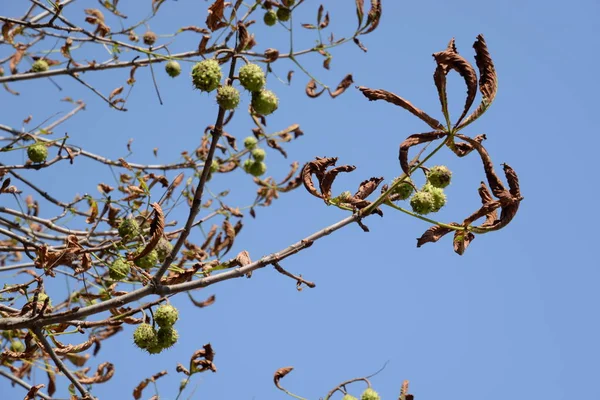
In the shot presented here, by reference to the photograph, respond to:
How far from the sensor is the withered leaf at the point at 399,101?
1.86m

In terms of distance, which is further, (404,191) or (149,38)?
(149,38)

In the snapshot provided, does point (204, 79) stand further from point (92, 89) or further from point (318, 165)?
point (92, 89)

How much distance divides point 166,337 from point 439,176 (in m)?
1.35

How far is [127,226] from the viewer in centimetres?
313

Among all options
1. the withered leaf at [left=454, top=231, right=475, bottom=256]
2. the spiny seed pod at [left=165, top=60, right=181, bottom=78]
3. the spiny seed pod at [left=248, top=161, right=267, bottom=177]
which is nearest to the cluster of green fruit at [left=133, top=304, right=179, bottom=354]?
the withered leaf at [left=454, top=231, right=475, bottom=256]

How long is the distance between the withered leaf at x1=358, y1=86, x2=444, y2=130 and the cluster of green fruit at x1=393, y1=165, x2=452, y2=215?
1.82 ft

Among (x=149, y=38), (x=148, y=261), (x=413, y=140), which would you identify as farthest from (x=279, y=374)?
(x=149, y=38)

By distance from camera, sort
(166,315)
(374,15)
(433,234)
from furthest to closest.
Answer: (374,15) < (166,315) < (433,234)

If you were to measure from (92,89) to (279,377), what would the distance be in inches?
93.3

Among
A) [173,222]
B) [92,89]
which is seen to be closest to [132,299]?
[173,222]

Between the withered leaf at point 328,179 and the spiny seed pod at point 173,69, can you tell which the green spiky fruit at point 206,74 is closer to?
the withered leaf at point 328,179

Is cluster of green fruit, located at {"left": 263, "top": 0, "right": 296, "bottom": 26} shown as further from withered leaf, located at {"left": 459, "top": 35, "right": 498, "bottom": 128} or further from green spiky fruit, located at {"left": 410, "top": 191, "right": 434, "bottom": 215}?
withered leaf, located at {"left": 459, "top": 35, "right": 498, "bottom": 128}

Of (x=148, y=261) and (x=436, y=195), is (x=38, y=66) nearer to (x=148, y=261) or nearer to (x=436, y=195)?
(x=148, y=261)

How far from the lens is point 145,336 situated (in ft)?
8.74
